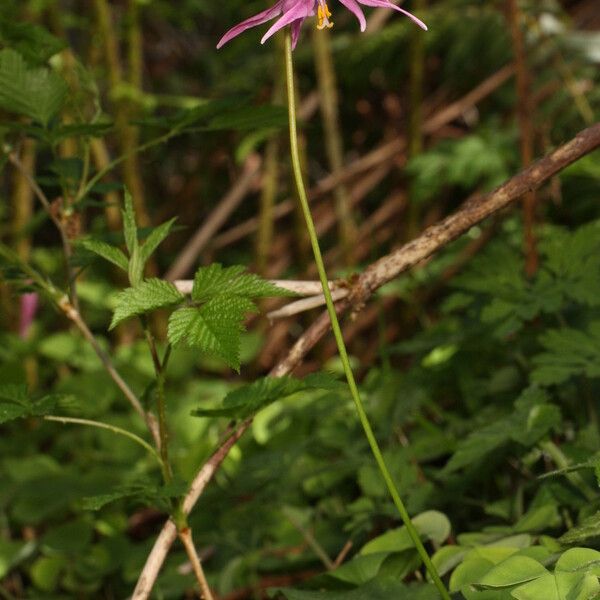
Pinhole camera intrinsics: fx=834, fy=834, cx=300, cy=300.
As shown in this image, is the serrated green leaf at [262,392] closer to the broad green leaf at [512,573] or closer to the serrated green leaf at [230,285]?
the serrated green leaf at [230,285]

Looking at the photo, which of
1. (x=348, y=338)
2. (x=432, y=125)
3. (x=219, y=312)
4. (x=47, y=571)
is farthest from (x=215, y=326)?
(x=432, y=125)

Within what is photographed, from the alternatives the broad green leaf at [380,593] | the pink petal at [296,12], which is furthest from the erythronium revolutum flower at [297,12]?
the broad green leaf at [380,593]

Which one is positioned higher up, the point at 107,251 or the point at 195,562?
the point at 107,251

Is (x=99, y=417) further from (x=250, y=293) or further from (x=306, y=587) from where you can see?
(x=250, y=293)

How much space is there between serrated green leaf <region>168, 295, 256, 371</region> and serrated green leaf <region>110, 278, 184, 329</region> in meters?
0.02

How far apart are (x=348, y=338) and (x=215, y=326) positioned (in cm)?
231

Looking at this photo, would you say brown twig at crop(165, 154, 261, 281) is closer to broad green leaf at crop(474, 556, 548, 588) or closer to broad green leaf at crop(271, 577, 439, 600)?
broad green leaf at crop(271, 577, 439, 600)

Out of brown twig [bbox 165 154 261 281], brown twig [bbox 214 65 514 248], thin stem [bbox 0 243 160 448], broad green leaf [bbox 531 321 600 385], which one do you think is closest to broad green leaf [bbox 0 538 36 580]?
thin stem [bbox 0 243 160 448]

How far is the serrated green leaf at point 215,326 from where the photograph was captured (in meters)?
0.80

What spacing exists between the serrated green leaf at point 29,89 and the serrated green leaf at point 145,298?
0.41 metres

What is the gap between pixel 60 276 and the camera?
3.63 meters

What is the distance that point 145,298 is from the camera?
2.86 feet

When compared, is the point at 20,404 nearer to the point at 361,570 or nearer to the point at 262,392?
the point at 262,392

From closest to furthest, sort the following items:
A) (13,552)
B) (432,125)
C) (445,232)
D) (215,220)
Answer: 1. (445,232)
2. (13,552)
3. (432,125)
4. (215,220)
